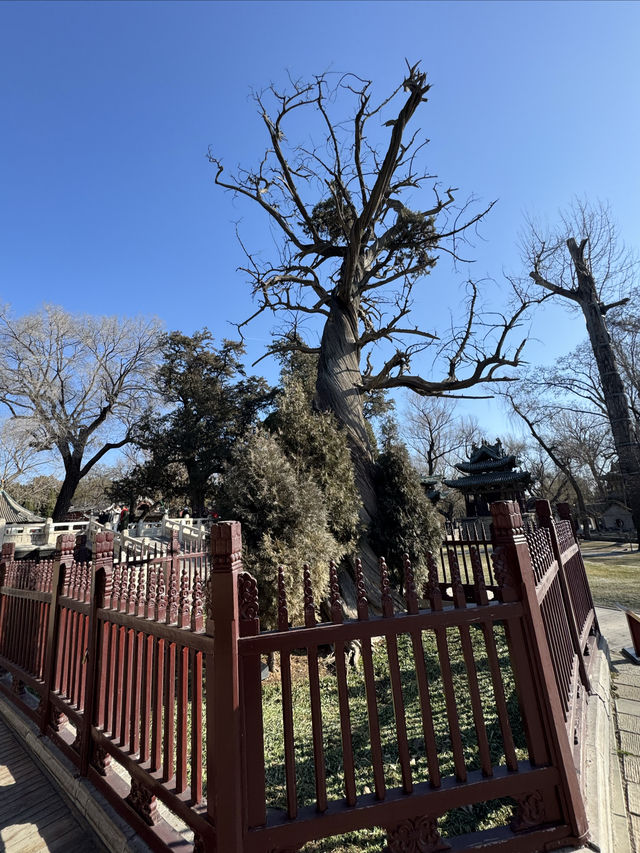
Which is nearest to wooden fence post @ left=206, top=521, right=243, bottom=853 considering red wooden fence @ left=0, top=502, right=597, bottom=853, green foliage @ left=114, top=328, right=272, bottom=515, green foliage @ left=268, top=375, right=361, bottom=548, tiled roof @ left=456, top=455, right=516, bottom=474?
red wooden fence @ left=0, top=502, right=597, bottom=853

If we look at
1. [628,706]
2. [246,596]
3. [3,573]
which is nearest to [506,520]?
[246,596]

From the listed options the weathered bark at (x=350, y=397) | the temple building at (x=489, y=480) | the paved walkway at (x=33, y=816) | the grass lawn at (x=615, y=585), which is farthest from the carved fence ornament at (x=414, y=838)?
the temple building at (x=489, y=480)

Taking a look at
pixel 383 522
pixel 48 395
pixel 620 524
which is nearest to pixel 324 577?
pixel 383 522

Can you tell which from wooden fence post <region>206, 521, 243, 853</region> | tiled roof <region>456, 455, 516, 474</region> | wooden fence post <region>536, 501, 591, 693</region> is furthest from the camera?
tiled roof <region>456, 455, 516, 474</region>

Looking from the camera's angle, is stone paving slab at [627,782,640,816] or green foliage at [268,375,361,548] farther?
green foliage at [268,375,361,548]

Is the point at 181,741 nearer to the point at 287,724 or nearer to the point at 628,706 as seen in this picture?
the point at 287,724

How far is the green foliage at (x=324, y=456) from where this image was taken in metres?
7.29

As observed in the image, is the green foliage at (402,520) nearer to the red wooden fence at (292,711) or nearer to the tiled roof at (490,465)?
the red wooden fence at (292,711)

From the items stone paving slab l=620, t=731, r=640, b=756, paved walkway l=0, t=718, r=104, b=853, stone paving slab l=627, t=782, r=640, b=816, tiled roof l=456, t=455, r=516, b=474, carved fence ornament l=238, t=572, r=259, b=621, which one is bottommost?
stone paving slab l=620, t=731, r=640, b=756

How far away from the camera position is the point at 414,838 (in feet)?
5.82

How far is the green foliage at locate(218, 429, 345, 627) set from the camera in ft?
17.4

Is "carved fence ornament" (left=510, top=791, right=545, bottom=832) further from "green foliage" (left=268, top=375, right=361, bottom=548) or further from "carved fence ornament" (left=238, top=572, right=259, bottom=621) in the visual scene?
"green foliage" (left=268, top=375, right=361, bottom=548)

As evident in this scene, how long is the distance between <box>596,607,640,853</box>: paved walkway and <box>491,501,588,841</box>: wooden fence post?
1.79 feet

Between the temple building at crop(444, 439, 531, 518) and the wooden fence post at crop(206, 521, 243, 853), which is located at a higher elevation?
the temple building at crop(444, 439, 531, 518)
